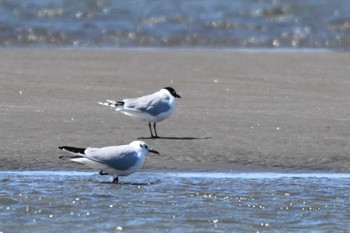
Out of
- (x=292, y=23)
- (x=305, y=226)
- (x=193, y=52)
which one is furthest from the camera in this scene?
(x=292, y=23)

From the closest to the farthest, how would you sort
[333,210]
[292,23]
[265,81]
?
[333,210] → [265,81] → [292,23]

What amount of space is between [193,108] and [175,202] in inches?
173

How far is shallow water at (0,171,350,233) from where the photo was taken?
852 centimetres

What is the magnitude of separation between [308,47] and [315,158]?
9.99 m

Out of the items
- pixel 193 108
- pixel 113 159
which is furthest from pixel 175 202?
pixel 193 108

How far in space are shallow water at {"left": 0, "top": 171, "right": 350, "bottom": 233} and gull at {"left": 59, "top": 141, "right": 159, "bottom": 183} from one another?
13 centimetres

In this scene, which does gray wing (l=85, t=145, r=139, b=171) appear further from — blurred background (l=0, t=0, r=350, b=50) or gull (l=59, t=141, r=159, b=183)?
blurred background (l=0, t=0, r=350, b=50)

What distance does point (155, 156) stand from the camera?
11039 millimetres

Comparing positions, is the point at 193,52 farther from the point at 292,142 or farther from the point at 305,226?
the point at 305,226

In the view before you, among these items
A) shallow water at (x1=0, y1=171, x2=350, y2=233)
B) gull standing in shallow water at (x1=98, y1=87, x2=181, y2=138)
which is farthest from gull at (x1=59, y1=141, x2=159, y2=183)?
gull standing in shallow water at (x1=98, y1=87, x2=181, y2=138)

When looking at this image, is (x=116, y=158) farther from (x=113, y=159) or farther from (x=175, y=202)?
(x=175, y=202)

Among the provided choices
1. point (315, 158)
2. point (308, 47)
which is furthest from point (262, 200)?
point (308, 47)

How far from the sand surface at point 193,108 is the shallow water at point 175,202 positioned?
0.59m

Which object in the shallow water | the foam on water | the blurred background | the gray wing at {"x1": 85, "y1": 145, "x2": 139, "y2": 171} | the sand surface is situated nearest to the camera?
the shallow water
